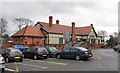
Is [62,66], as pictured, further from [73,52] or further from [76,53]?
[73,52]

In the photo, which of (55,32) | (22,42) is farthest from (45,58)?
(55,32)

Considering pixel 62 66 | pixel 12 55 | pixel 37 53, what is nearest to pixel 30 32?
pixel 37 53

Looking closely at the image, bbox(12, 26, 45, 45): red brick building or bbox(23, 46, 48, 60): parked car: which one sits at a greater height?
bbox(12, 26, 45, 45): red brick building

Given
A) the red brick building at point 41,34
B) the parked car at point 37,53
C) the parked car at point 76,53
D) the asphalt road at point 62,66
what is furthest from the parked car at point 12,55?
the red brick building at point 41,34

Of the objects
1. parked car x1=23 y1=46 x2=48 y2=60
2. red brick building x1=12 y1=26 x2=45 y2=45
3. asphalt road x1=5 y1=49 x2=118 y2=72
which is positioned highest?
red brick building x1=12 y1=26 x2=45 y2=45

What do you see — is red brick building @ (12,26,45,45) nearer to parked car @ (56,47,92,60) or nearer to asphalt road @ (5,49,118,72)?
parked car @ (56,47,92,60)

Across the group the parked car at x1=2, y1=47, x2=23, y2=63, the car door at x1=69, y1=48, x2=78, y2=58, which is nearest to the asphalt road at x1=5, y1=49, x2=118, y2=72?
the parked car at x1=2, y1=47, x2=23, y2=63

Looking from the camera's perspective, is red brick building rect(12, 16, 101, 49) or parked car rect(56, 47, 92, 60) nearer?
parked car rect(56, 47, 92, 60)

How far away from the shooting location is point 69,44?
34.8 m

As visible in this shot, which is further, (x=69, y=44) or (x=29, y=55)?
(x=69, y=44)

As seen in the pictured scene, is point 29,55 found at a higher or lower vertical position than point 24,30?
lower

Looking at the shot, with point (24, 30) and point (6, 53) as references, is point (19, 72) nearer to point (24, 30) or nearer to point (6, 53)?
point (6, 53)

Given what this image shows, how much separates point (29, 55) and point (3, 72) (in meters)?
13.8

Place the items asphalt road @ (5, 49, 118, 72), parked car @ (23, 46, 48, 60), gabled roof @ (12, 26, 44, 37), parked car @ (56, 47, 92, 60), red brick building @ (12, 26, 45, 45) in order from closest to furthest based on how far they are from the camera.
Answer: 1. asphalt road @ (5, 49, 118, 72)
2. parked car @ (56, 47, 92, 60)
3. parked car @ (23, 46, 48, 60)
4. red brick building @ (12, 26, 45, 45)
5. gabled roof @ (12, 26, 44, 37)
